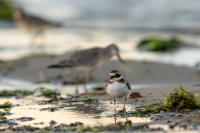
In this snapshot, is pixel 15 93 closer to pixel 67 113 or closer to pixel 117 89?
pixel 67 113

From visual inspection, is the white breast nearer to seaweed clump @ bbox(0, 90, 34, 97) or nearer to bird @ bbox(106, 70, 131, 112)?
bird @ bbox(106, 70, 131, 112)

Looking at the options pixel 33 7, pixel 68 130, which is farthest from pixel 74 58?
Answer: pixel 33 7

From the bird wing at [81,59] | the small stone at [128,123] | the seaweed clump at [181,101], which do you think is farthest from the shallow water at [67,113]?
the bird wing at [81,59]

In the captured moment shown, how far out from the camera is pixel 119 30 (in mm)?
22250

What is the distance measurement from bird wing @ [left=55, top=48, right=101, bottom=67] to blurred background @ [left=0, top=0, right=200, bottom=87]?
2.02 metres

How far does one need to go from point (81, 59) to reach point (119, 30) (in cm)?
847

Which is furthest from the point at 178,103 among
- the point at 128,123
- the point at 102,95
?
the point at 102,95

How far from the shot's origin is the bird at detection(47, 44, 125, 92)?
13.6m

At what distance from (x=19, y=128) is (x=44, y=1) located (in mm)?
23617

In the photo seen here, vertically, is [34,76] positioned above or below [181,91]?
above

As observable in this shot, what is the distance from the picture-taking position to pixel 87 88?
44.3ft

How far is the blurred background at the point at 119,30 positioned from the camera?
17500 millimetres

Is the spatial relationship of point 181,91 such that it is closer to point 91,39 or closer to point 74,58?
point 74,58

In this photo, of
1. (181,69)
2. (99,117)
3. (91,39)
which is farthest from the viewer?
(91,39)
